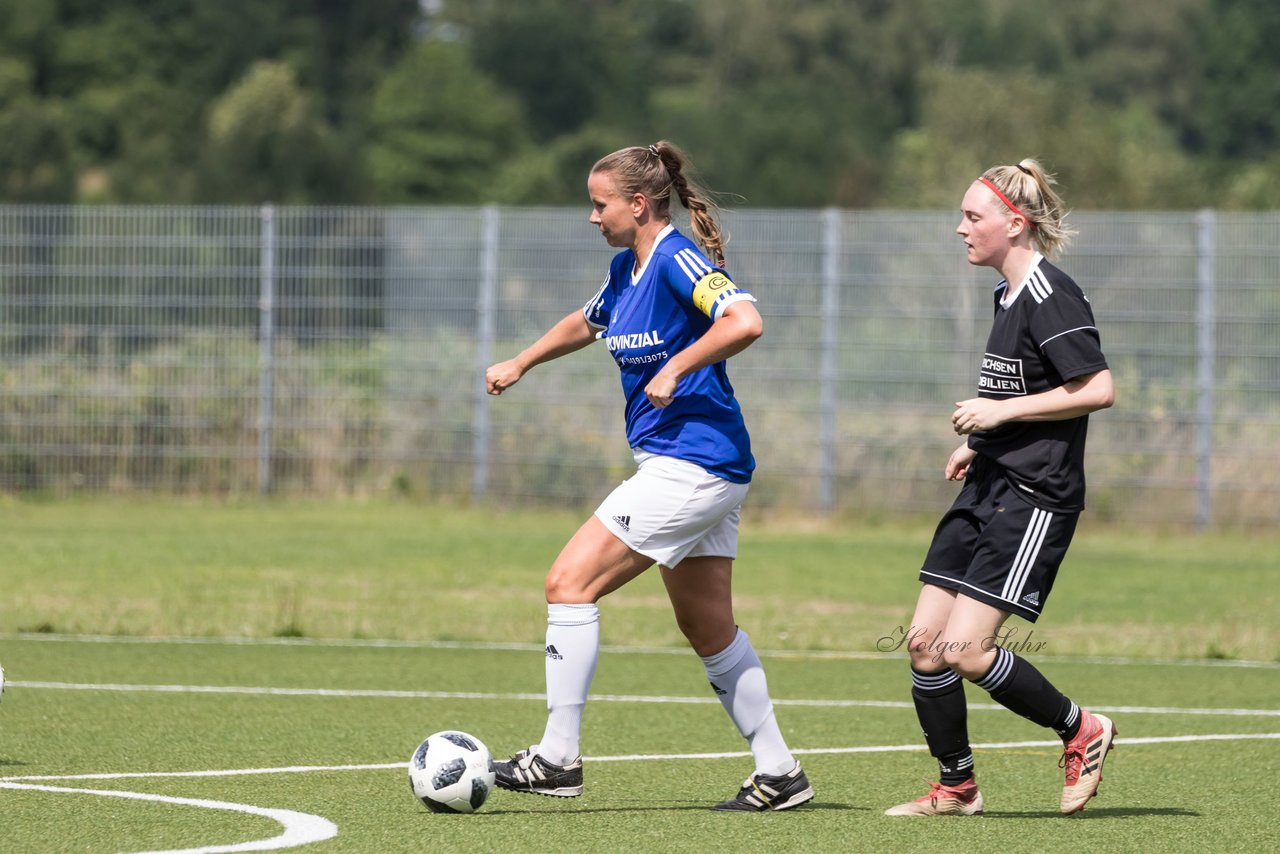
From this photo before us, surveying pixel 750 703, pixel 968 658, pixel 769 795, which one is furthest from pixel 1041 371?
pixel 769 795

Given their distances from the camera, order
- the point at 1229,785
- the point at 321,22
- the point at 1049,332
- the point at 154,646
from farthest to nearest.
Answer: the point at 321,22, the point at 154,646, the point at 1229,785, the point at 1049,332

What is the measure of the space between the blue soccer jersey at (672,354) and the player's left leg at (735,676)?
0.35 m

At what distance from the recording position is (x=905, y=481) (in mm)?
19016

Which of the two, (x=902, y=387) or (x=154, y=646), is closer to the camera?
(x=154, y=646)

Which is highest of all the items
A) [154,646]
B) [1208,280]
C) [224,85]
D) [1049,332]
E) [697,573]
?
[224,85]

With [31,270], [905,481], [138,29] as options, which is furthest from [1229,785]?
[138,29]

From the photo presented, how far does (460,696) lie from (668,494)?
366 cm

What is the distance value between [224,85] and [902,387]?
70.2m

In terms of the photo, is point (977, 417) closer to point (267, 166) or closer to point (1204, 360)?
point (1204, 360)

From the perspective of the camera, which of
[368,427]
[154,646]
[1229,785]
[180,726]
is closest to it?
[1229,785]

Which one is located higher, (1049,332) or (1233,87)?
(1233,87)

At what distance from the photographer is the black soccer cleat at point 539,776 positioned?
630cm

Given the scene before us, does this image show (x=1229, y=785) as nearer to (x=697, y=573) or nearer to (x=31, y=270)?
(x=697, y=573)

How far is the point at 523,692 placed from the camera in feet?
32.3
